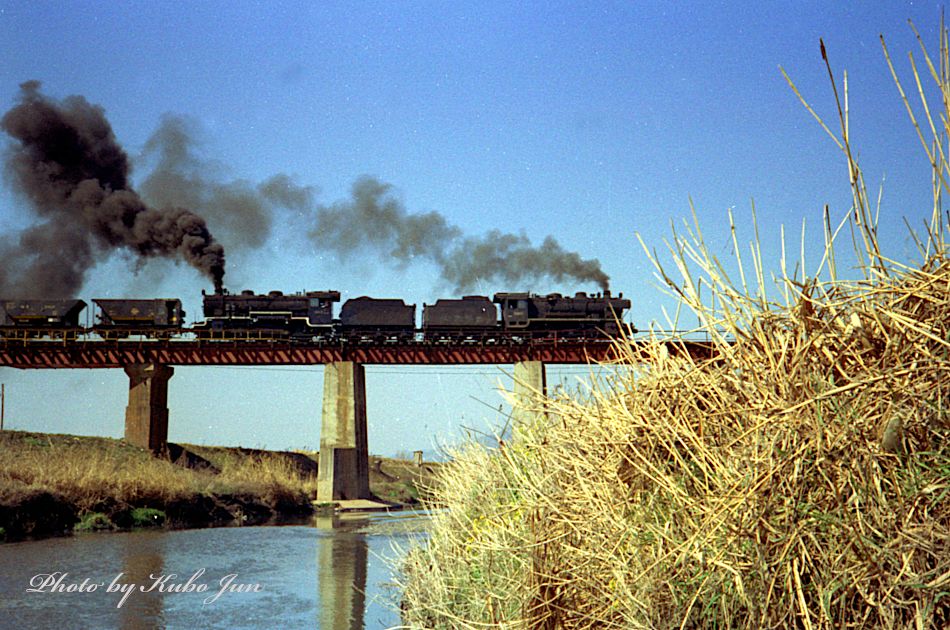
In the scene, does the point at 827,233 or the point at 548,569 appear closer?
the point at 827,233

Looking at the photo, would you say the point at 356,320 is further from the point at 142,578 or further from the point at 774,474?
the point at 774,474

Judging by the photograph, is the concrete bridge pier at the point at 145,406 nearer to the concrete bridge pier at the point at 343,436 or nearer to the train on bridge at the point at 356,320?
the train on bridge at the point at 356,320

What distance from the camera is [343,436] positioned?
37562 mm

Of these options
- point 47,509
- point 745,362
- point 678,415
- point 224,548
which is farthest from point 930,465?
point 47,509

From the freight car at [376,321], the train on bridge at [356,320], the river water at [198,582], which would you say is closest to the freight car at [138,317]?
the train on bridge at [356,320]

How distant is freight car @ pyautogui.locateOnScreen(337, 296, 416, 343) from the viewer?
39.5 metres

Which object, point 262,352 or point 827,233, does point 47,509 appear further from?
point 827,233

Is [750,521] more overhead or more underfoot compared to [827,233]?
more underfoot

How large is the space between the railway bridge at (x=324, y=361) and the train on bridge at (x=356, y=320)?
0.50 meters

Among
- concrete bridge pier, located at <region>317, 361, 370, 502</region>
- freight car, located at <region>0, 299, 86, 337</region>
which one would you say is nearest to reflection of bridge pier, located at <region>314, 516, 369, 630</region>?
concrete bridge pier, located at <region>317, 361, 370, 502</region>

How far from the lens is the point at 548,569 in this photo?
4.60 meters

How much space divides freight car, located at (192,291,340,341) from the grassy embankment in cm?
3578

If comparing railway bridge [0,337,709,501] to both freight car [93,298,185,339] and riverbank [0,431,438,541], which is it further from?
riverbank [0,431,438,541]

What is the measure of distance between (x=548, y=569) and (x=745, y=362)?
5.26 feet
